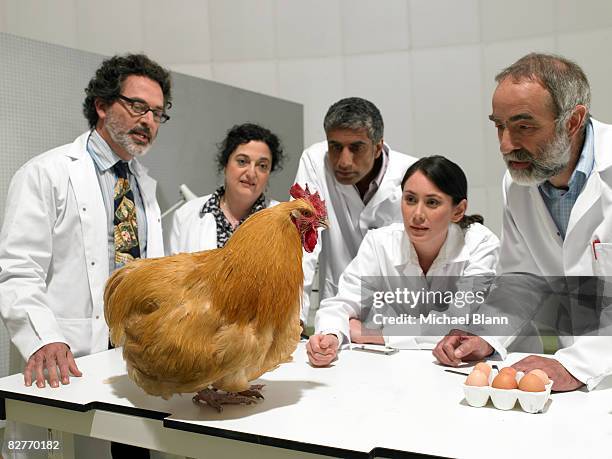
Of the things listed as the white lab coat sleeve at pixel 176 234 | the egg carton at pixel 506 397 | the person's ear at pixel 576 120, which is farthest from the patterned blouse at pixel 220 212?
the egg carton at pixel 506 397

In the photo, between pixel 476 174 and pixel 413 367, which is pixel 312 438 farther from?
pixel 476 174

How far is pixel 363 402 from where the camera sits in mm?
1299

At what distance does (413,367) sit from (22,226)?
1326mm

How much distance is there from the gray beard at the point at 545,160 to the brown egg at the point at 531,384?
0.68m

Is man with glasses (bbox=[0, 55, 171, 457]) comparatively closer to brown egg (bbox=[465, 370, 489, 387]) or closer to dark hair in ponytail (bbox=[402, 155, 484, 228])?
brown egg (bbox=[465, 370, 489, 387])

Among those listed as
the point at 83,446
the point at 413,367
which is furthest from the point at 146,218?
the point at 413,367

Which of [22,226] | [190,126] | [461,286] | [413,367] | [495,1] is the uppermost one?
[495,1]

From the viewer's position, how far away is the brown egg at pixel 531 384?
4.04 ft

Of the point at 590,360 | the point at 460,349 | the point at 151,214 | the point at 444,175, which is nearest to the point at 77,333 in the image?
the point at 151,214

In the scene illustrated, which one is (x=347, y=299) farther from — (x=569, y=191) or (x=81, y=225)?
(x=81, y=225)

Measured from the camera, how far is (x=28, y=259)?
184cm

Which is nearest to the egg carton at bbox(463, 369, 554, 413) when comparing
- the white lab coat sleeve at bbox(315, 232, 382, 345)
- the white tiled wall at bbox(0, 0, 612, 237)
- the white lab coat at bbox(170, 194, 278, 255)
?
the white lab coat sleeve at bbox(315, 232, 382, 345)

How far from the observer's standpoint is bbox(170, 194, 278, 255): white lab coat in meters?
2.50

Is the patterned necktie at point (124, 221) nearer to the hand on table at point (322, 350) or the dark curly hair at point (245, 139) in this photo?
the dark curly hair at point (245, 139)
